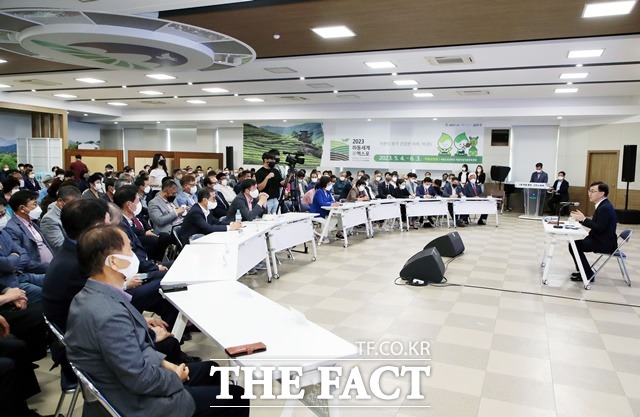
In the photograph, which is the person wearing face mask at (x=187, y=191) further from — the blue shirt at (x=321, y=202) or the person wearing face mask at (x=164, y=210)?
the blue shirt at (x=321, y=202)

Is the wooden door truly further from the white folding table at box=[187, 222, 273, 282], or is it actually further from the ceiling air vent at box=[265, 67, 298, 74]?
the white folding table at box=[187, 222, 273, 282]

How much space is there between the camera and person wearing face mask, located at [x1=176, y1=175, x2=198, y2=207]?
688cm

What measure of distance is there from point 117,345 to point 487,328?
3.77 metres

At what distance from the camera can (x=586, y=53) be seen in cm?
736

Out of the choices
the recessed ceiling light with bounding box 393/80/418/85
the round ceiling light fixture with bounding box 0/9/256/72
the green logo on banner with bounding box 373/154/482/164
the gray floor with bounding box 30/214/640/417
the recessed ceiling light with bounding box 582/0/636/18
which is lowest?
the gray floor with bounding box 30/214/640/417

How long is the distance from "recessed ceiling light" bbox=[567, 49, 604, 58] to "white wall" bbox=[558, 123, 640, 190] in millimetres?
6837

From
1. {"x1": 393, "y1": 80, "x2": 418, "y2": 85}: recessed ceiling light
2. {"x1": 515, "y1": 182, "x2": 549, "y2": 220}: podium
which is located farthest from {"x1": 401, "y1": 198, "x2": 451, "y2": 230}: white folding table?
{"x1": 515, "y1": 182, "x2": 549, "y2": 220}: podium

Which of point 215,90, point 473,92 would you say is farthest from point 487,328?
point 215,90

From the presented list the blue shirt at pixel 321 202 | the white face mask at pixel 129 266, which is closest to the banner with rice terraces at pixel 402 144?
the blue shirt at pixel 321 202

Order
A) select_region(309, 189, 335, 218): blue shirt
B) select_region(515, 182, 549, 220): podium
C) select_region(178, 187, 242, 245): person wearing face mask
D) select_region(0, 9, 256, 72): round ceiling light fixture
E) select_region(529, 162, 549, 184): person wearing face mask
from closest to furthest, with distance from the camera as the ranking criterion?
1. select_region(0, 9, 256, 72): round ceiling light fixture
2. select_region(178, 187, 242, 245): person wearing face mask
3. select_region(309, 189, 335, 218): blue shirt
4. select_region(515, 182, 549, 220): podium
5. select_region(529, 162, 549, 184): person wearing face mask

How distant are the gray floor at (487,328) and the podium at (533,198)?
223 inches

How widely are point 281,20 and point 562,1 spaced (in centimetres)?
353

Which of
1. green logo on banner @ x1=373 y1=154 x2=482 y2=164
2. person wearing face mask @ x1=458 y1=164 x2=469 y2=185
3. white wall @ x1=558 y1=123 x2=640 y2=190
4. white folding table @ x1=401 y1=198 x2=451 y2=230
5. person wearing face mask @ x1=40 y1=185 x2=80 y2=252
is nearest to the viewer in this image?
person wearing face mask @ x1=40 y1=185 x2=80 y2=252

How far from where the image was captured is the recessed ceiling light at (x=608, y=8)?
5137 mm
